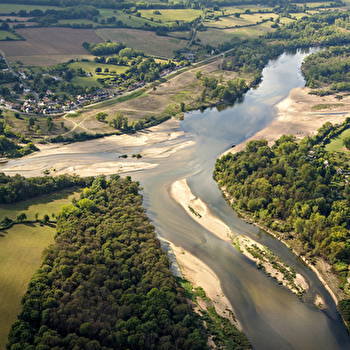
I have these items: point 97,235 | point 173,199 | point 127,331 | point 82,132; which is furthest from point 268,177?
point 82,132

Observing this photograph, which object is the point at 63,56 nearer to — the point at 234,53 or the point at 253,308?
the point at 234,53

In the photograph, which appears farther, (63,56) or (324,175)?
(63,56)

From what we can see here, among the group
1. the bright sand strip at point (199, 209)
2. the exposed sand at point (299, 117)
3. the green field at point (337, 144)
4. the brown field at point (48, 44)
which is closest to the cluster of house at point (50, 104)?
the brown field at point (48, 44)

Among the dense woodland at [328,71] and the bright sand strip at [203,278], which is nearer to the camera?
the bright sand strip at [203,278]

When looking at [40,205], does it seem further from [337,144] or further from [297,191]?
[337,144]

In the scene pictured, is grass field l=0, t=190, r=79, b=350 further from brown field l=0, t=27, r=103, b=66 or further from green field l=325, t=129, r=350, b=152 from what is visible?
brown field l=0, t=27, r=103, b=66

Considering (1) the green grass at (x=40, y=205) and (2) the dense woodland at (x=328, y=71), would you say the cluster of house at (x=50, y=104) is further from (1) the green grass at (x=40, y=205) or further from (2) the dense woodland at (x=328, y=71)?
(2) the dense woodland at (x=328, y=71)
